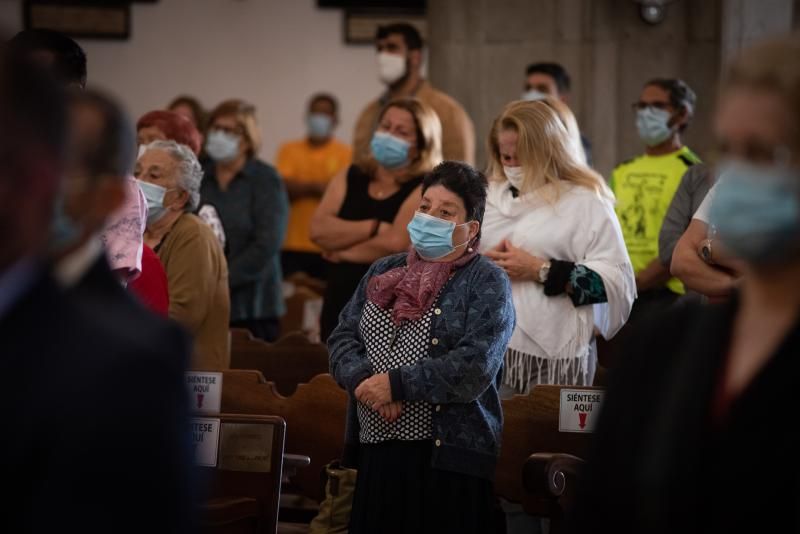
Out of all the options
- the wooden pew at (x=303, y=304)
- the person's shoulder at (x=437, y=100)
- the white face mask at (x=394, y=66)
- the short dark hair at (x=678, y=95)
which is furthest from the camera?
the white face mask at (x=394, y=66)

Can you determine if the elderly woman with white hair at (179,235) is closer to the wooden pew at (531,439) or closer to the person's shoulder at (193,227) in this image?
the person's shoulder at (193,227)

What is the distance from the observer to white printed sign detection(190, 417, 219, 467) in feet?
12.5

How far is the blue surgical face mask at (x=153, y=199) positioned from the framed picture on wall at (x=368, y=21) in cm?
667

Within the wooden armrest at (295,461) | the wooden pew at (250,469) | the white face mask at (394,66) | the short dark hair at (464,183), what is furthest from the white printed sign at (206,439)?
the white face mask at (394,66)

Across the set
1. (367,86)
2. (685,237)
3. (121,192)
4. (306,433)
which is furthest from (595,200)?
(367,86)

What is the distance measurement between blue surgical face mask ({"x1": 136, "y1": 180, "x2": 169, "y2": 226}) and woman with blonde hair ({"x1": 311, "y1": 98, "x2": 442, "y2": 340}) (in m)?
0.95

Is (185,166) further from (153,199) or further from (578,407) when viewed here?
(578,407)

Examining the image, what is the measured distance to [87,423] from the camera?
148 centimetres

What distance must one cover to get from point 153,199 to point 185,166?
202 millimetres

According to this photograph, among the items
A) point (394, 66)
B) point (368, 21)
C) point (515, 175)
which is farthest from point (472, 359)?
point (368, 21)

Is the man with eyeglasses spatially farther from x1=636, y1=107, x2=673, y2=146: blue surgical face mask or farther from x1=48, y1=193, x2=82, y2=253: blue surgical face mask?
x1=48, y1=193, x2=82, y2=253: blue surgical face mask

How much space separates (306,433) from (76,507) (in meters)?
3.20

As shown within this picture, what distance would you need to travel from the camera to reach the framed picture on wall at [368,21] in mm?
11012

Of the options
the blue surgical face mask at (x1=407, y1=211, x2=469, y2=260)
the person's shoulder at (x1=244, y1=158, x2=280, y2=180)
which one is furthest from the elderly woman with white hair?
the person's shoulder at (x1=244, y1=158, x2=280, y2=180)
